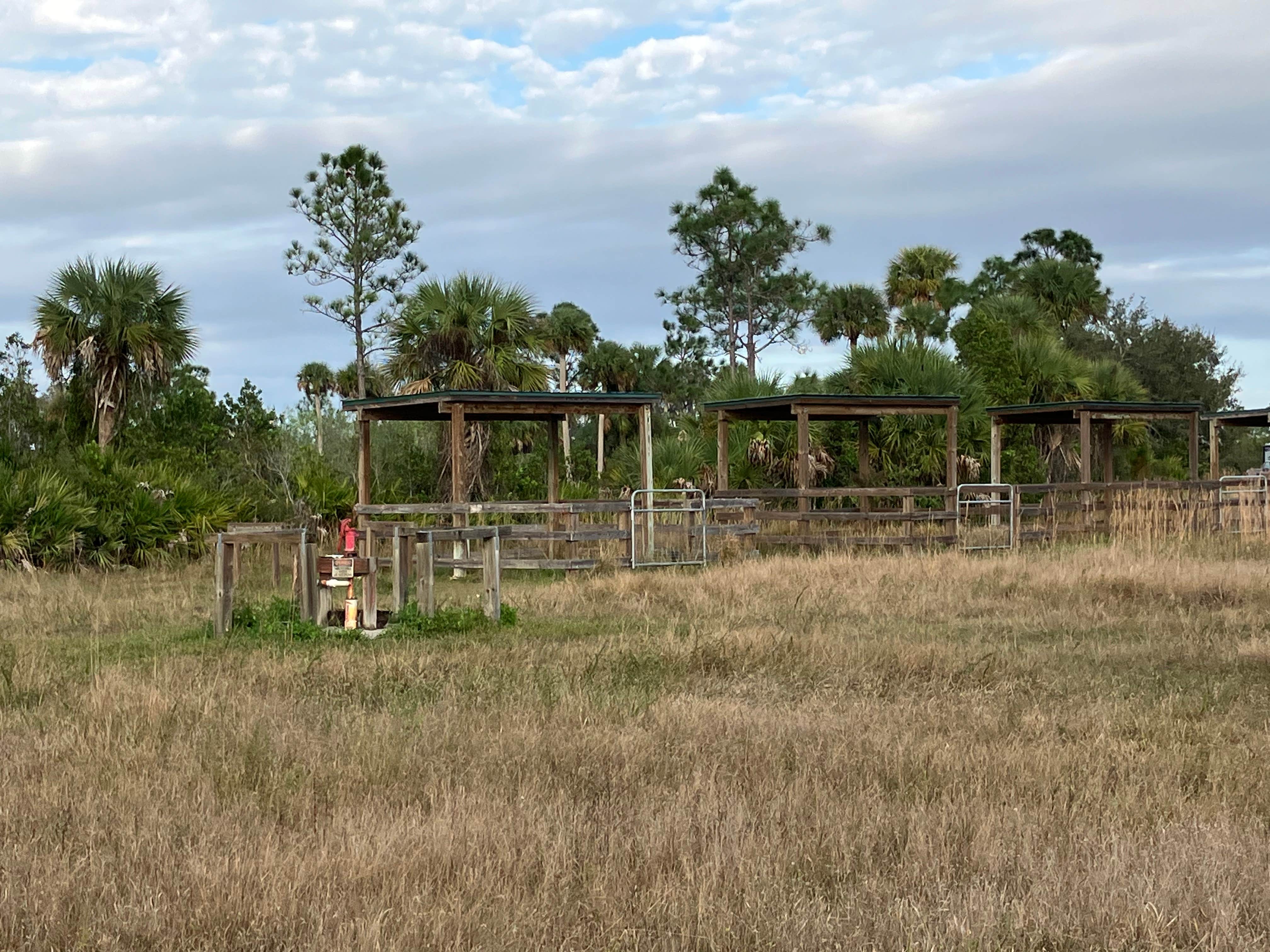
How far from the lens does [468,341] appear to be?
27125 millimetres

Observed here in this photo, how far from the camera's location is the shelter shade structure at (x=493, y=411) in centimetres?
2045

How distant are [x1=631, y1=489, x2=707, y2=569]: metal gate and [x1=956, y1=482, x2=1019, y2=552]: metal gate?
4.01m

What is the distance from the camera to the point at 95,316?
93.1ft

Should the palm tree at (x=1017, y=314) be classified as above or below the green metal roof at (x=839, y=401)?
above

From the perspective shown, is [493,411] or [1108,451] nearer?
[493,411]

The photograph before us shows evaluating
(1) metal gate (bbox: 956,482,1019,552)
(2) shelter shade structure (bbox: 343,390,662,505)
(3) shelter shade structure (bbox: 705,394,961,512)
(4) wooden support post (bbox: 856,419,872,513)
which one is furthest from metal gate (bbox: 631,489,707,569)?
(4) wooden support post (bbox: 856,419,872,513)

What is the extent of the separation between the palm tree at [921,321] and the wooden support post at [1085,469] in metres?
18.5

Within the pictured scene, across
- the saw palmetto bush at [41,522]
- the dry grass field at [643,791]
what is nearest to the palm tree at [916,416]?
the saw palmetto bush at [41,522]

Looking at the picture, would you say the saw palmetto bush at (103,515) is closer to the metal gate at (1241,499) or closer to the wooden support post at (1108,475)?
the wooden support post at (1108,475)

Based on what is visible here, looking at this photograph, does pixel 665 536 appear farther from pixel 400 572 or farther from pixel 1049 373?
pixel 1049 373

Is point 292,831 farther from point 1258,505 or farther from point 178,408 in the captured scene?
point 178,408

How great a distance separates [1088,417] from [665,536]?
951 cm

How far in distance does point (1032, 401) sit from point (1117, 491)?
8.84 m

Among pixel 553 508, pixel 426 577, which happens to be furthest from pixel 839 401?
pixel 426 577
